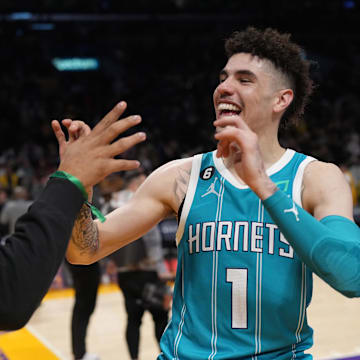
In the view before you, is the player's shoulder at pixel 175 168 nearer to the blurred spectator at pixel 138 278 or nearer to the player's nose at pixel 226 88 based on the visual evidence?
the player's nose at pixel 226 88

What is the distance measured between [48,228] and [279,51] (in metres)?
1.50

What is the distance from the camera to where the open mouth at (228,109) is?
8.06 ft

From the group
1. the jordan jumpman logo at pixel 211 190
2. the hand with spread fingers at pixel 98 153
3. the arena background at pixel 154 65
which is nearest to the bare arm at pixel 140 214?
the jordan jumpman logo at pixel 211 190

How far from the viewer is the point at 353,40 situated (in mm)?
21328

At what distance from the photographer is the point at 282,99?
256cm

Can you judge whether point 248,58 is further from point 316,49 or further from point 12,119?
point 316,49

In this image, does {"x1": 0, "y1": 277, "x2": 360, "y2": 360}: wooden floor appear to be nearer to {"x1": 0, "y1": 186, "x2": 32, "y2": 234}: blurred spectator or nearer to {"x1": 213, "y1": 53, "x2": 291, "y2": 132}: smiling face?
{"x1": 0, "y1": 186, "x2": 32, "y2": 234}: blurred spectator

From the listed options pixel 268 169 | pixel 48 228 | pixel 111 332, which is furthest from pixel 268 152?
pixel 111 332

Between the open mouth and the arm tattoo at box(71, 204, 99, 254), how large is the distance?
694mm

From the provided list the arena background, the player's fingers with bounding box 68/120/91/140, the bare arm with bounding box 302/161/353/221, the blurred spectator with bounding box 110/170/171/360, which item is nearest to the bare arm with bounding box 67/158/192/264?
the bare arm with bounding box 302/161/353/221

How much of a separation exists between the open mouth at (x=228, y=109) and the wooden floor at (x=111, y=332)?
12.7 ft

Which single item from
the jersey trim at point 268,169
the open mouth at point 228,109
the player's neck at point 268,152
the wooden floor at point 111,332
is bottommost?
the wooden floor at point 111,332

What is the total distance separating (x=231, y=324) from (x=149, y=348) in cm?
408

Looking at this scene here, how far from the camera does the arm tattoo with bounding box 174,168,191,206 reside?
252 cm
